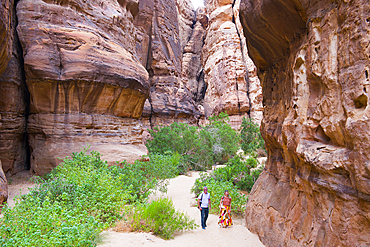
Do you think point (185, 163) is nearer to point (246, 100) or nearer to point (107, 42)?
point (107, 42)

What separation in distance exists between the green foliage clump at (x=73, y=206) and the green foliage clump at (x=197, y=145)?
4.56 meters

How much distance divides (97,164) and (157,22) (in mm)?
18752

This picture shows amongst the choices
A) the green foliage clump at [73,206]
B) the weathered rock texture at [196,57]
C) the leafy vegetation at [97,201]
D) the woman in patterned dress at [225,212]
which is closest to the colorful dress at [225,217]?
the woman in patterned dress at [225,212]

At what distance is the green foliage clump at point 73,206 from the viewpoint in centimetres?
368

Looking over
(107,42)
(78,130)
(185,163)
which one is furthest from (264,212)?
(107,42)

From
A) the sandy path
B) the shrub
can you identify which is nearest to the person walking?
the sandy path

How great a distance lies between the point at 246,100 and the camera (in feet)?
85.5

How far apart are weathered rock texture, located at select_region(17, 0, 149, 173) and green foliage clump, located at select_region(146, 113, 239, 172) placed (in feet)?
14.9

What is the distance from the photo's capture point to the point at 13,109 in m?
9.71

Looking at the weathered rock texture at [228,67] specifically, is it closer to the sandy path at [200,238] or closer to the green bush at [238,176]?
the green bush at [238,176]

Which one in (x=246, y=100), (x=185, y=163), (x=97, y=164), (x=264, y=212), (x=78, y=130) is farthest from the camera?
(x=246, y=100)

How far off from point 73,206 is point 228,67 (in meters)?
25.3

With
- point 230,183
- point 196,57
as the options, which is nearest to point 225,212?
point 230,183

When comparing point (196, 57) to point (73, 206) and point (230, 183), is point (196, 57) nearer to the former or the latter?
point (230, 183)
